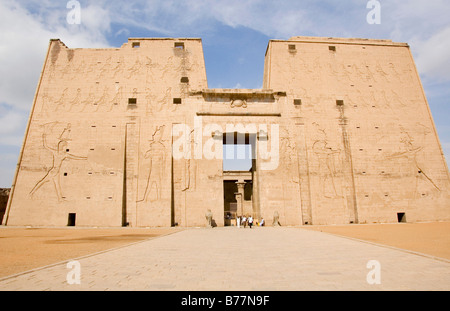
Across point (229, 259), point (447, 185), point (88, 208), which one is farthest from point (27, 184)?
point (447, 185)

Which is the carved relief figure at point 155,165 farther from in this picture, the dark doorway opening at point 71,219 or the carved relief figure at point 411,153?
the carved relief figure at point 411,153

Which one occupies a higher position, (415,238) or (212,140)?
(212,140)

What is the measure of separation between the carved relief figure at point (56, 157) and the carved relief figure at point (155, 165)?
4.48 meters

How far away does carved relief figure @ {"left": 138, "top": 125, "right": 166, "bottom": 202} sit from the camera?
17.8m

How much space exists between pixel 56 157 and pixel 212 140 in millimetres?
10455

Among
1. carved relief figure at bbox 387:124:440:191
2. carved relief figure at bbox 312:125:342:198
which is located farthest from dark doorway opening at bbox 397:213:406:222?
carved relief figure at bbox 312:125:342:198

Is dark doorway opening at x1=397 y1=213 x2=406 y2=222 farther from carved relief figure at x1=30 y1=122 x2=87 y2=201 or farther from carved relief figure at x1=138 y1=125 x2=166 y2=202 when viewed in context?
carved relief figure at x1=30 y1=122 x2=87 y2=201

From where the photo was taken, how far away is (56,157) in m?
18.3

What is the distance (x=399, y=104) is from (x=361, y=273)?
69.1 ft

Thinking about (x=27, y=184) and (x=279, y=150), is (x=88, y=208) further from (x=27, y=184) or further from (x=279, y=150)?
Answer: (x=279, y=150)

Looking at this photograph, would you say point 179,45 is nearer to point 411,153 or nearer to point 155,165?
point 155,165

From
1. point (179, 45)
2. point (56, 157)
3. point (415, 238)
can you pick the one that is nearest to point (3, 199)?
point (56, 157)
